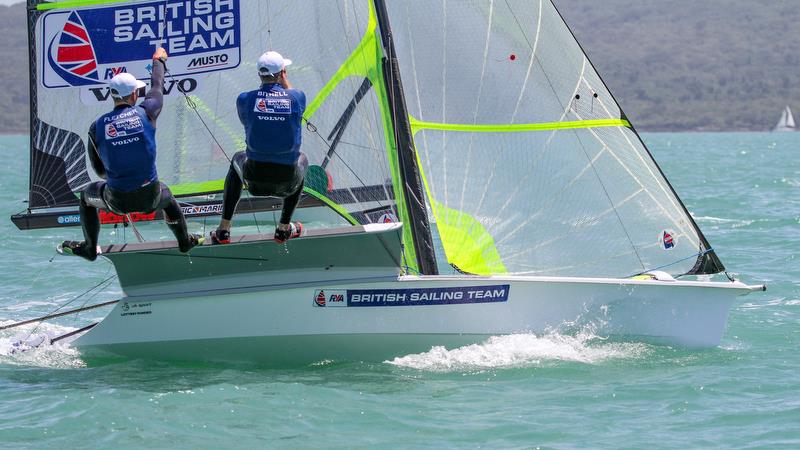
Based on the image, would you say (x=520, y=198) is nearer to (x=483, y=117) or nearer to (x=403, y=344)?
(x=483, y=117)

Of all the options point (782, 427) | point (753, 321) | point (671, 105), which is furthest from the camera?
point (671, 105)

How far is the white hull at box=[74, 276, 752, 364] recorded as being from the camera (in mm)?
8477

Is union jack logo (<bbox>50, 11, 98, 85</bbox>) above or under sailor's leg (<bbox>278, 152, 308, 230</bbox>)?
above

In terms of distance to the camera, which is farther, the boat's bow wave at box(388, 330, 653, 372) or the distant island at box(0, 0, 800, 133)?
the distant island at box(0, 0, 800, 133)

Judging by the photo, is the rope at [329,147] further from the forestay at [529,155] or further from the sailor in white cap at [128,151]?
the sailor in white cap at [128,151]

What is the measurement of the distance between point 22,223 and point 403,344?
305cm

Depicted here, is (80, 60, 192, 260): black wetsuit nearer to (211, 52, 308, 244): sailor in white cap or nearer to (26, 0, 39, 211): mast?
(211, 52, 308, 244): sailor in white cap

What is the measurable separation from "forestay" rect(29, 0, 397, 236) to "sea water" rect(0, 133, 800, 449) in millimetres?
1419

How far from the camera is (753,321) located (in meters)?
10.5

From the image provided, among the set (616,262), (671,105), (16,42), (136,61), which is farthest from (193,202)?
(16,42)

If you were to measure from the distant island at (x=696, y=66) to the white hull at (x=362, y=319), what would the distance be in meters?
134

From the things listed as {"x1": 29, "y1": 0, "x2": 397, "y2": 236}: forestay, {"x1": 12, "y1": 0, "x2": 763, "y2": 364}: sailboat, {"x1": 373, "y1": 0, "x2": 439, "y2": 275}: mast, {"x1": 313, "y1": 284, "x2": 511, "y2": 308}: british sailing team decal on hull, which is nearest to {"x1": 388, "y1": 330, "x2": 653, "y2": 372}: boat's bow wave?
{"x1": 12, "y1": 0, "x2": 763, "y2": 364}: sailboat

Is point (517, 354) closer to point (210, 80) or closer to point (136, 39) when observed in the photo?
point (210, 80)

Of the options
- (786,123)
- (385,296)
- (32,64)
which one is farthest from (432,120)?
(786,123)
